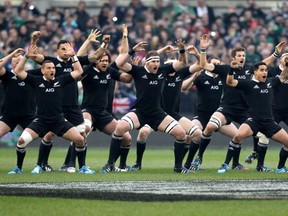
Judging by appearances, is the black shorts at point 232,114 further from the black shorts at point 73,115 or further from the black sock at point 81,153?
the black sock at point 81,153

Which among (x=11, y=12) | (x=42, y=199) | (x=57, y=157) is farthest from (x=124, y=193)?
(x=11, y=12)

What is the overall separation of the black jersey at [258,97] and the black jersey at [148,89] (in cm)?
165

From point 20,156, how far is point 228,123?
4.89 metres

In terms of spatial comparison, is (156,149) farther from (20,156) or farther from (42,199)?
(42,199)

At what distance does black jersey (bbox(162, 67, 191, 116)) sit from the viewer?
875 inches

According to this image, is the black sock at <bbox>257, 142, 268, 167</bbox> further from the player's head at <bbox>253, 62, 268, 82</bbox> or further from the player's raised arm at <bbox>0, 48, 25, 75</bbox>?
the player's raised arm at <bbox>0, 48, 25, 75</bbox>

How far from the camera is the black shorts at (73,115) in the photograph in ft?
70.5

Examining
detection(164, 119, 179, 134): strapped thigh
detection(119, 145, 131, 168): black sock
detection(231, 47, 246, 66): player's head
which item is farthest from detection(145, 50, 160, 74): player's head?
detection(119, 145, 131, 168): black sock

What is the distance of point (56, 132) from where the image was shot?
67.5 feet

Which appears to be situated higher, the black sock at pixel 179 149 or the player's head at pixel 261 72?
the player's head at pixel 261 72

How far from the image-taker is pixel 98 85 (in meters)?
22.0

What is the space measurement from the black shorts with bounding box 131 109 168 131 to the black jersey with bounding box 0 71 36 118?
2.47 m

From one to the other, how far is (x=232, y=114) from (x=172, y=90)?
1470 mm

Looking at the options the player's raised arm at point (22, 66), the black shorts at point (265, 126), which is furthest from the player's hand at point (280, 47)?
the player's raised arm at point (22, 66)
